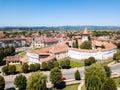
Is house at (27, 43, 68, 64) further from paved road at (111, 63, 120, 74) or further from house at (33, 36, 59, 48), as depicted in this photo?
house at (33, 36, 59, 48)

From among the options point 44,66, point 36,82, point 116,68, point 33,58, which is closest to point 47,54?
point 33,58

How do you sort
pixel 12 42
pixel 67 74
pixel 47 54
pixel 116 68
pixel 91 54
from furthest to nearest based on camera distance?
pixel 12 42, pixel 91 54, pixel 47 54, pixel 116 68, pixel 67 74

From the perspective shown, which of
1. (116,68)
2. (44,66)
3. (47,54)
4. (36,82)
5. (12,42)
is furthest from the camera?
(12,42)

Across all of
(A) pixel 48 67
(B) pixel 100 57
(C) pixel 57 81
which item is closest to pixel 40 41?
(B) pixel 100 57

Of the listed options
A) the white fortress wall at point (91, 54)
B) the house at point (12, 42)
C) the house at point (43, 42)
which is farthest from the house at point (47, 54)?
the house at point (12, 42)

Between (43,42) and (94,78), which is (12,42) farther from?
(94,78)

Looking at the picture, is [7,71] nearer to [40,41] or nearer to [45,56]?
[45,56]

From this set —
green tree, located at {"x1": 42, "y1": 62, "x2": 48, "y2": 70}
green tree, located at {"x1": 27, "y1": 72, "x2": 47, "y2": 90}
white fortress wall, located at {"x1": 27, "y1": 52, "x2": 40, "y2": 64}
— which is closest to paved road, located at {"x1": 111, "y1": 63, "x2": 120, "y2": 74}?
green tree, located at {"x1": 42, "y1": 62, "x2": 48, "y2": 70}

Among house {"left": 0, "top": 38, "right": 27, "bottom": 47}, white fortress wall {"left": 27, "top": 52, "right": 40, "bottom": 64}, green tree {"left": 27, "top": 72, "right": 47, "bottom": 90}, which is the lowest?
house {"left": 0, "top": 38, "right": 27, "bottom": 47}

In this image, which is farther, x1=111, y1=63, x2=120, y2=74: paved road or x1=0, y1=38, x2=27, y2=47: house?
x1=0, y1=38, x2=27, y2=47: house
